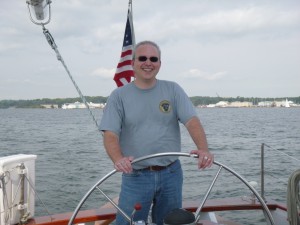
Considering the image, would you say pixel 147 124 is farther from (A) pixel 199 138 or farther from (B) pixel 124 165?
(B) pixel 124 165

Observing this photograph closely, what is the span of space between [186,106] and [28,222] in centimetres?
173

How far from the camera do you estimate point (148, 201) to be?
8.01 ft

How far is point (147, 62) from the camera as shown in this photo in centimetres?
241

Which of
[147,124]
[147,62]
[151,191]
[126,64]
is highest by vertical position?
[126,64]

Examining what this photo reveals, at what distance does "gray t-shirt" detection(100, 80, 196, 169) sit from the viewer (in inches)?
94.6

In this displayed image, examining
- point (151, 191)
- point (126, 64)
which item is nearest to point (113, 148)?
point (151, 191)

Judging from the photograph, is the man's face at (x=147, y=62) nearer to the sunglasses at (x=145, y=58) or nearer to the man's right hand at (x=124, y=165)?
the sunglasses at (x=145, y=58)

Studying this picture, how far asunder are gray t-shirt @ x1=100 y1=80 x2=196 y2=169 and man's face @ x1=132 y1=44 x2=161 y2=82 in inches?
3.6

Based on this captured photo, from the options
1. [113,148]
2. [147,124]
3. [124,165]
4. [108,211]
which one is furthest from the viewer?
[108,211]

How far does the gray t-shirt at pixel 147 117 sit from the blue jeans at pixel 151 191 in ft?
0.22

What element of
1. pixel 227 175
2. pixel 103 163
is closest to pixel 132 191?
pixel 227 175

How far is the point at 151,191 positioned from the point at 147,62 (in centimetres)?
78

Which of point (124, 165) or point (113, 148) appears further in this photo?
point (113, 148)

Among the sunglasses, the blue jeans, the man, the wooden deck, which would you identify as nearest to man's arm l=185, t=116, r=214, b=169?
the man
